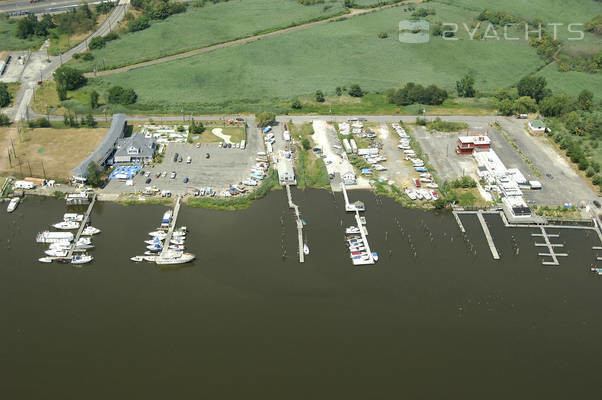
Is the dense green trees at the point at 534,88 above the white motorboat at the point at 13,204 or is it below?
above

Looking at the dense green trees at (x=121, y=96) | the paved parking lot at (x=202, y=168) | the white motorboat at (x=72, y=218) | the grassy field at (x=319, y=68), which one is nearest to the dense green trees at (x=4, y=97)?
the grassy field at (x=319, y=68)

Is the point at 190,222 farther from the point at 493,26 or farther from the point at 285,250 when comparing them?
the point at 493,26

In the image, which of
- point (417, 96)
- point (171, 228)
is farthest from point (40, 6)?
point (171, 228)

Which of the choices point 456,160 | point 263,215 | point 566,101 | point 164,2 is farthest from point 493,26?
point 263,215

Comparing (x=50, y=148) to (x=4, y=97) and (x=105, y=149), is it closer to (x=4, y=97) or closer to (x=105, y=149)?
(x=105, y=149)

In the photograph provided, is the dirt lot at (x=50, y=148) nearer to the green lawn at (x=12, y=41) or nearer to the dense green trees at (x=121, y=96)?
the dense green trees at (x=121, y=96)

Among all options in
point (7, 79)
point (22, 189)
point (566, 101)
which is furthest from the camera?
point (7, 79)
